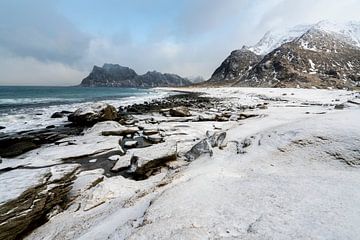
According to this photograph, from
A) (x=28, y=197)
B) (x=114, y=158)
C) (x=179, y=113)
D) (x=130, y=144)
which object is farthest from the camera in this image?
(x=179, y=113)

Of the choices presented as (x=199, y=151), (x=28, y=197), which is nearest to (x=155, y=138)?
(x=199, y=151)

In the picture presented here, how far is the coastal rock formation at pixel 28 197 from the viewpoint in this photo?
641 cm

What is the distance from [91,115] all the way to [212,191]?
1914 centimetres

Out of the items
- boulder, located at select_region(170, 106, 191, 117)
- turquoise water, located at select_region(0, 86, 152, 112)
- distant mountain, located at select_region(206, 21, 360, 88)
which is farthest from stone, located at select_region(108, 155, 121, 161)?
distant mountain, located at select_region(206, 21, 360, 88)

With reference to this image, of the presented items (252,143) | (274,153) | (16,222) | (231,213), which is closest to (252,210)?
(231,213)

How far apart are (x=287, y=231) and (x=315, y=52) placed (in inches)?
7612

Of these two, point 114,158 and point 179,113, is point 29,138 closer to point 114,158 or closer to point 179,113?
point 114,158

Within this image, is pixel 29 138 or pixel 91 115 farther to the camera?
pixel 91 115

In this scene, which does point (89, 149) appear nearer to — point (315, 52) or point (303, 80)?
point (303, 80)

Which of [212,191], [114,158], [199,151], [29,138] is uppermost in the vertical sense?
[212,191]

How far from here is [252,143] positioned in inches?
388

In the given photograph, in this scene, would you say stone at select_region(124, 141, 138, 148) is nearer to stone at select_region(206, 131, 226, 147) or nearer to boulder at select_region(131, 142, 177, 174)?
boulder at select_region(131, 142, 177, 174)

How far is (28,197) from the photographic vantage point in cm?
727

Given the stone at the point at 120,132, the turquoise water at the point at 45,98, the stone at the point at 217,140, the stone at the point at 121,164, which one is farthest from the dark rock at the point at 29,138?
the turquoise water at the point at 45,98
